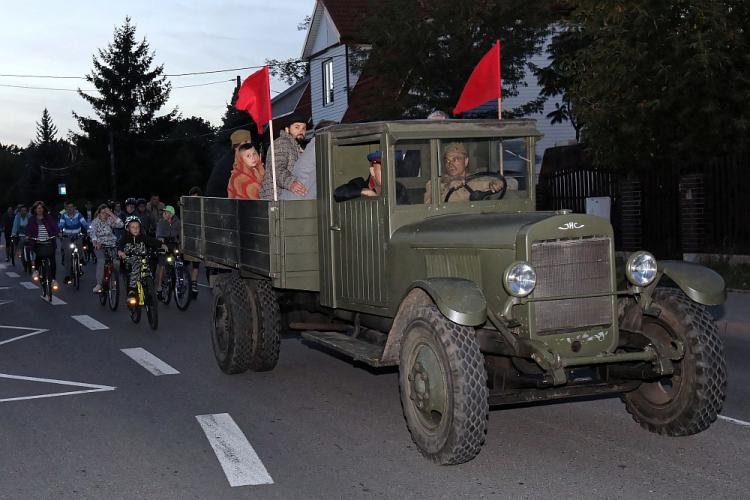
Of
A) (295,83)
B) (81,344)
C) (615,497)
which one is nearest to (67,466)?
(615,497)

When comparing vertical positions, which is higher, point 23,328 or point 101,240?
point 101,240

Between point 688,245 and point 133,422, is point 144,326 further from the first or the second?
point 688,245

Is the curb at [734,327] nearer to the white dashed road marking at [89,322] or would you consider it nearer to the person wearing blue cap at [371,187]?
the person wearing blue cap at [371,187]

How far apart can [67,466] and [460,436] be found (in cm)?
250

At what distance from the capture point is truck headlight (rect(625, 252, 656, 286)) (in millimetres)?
6422

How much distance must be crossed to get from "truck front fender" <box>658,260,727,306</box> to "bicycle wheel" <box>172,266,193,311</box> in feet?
33.9

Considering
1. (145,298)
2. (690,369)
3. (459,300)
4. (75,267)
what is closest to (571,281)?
(459,300)

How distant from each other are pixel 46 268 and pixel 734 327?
12.9 metres

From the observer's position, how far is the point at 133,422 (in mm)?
7488

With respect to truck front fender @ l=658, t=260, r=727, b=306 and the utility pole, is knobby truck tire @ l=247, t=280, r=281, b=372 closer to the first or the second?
truck front fender @ l=658, t=260, r=727, b=306

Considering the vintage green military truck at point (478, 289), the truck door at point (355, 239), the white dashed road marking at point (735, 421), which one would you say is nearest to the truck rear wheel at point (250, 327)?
the vintage green military truck at point (478, 289)

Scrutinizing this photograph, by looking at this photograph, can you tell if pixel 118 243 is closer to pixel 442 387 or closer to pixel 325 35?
pixel 442 387

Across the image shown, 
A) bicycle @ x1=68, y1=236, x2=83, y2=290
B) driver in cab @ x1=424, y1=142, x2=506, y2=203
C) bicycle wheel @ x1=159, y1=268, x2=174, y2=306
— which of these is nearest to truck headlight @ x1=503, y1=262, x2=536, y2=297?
driver in cab @ x1=424, y1=142, x2=506, y2=203

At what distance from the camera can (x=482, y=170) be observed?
7.55 meters
